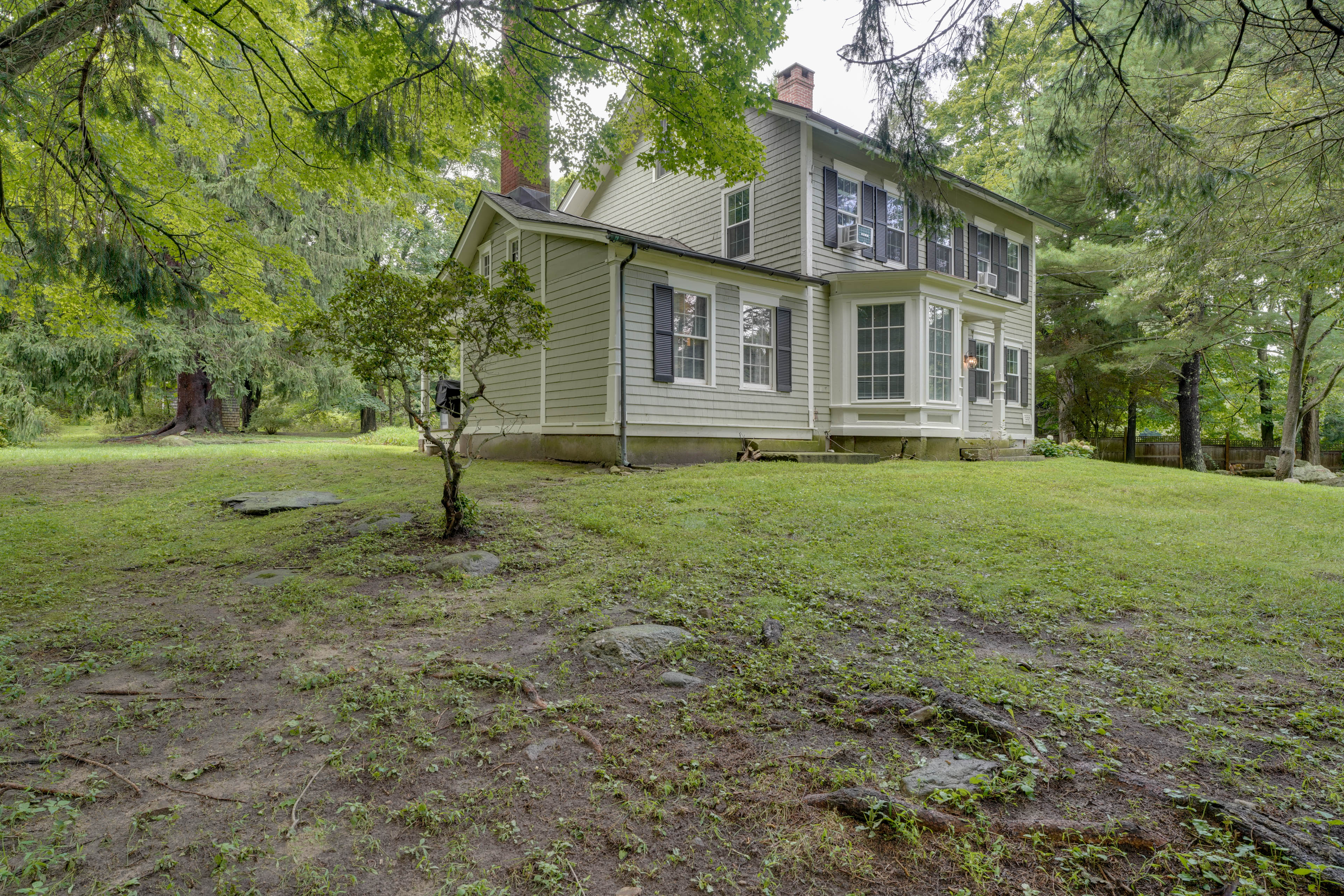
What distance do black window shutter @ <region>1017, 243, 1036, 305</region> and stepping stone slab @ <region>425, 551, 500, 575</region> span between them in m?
16.7

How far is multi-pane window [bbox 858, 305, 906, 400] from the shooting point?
1302 centimetres

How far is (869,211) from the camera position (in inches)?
555

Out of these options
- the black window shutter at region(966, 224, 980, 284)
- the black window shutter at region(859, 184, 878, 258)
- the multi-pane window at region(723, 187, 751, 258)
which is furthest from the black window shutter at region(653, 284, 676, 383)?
the black window shutter at region(966, 224, 980, 284)

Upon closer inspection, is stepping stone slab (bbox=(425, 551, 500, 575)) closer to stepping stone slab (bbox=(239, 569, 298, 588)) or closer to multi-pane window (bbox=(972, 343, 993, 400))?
stepping stone slab (bbox=(239, 569, 298, 588))

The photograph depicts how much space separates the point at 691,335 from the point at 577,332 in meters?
2.02

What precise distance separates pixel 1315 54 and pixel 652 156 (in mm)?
6243

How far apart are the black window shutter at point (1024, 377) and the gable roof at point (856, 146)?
3.52 m

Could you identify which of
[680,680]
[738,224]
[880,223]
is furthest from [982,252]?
[680,680]

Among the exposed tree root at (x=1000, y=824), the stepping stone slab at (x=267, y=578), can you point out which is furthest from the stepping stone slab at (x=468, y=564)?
the exposed tree root at (x=1000, y=824)

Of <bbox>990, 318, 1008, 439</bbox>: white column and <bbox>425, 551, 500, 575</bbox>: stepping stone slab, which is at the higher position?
<bbox>990, 318, 1008, 439</bbox>: white column

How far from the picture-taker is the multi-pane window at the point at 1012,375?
16812mm

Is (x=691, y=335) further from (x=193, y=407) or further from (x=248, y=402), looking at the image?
(x=248, y=402)

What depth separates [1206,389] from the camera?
26812 millimetres

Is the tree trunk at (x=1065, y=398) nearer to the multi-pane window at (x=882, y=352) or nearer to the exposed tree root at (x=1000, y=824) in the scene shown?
the multi-pane window at (x=882, y=352)
